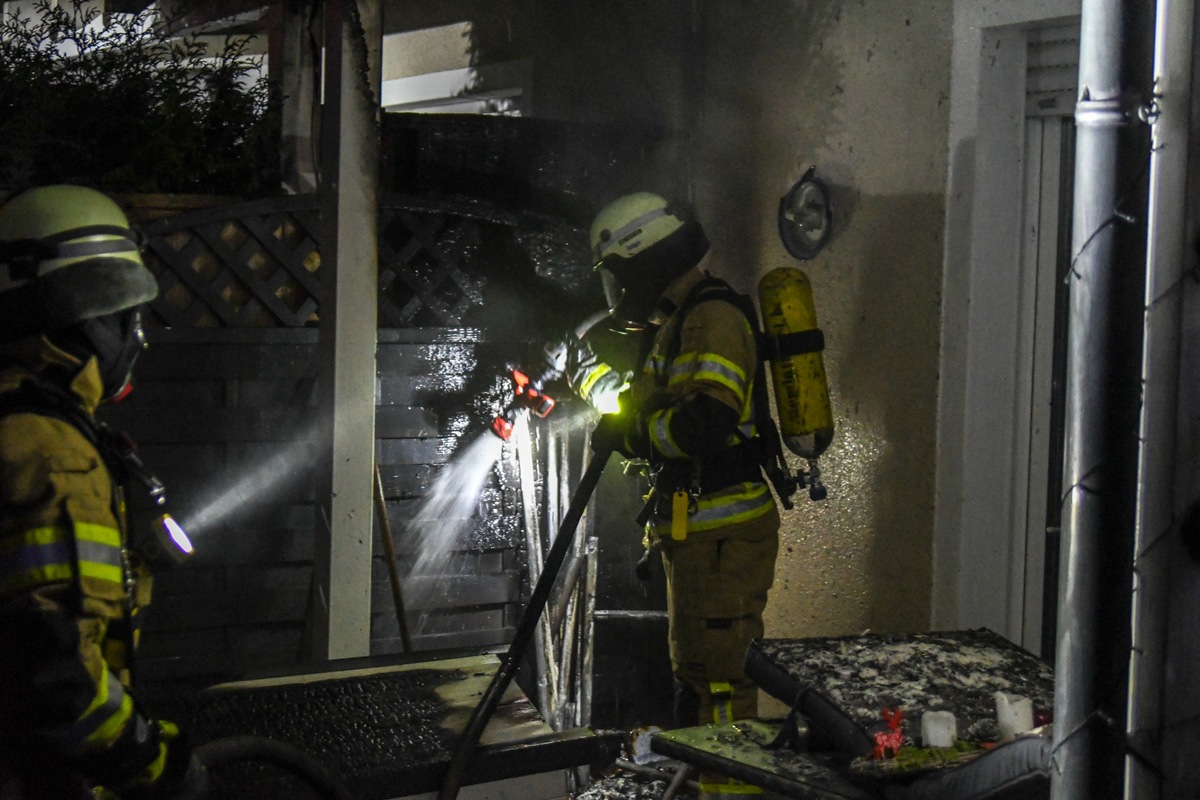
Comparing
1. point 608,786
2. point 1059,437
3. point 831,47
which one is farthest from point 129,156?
point 1059,437

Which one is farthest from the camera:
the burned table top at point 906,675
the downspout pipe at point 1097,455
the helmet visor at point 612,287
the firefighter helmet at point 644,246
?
the helmet visor at point 612,287

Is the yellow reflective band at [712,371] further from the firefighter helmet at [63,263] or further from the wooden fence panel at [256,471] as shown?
the firefighter helmet at [63,263]

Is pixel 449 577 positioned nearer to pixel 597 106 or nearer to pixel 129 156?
pixel 129 156

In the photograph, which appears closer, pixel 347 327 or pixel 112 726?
pixel 112 726

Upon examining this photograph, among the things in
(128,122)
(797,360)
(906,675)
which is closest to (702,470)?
(797,360)

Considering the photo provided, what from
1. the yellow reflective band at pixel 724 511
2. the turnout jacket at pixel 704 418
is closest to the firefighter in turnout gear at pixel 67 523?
the turnout jacket at pixel 704 418

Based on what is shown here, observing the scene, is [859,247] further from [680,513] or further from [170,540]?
[170,540]

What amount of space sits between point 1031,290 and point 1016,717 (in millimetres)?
2312

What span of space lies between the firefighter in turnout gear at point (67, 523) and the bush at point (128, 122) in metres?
2.85

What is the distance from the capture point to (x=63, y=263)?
7.82ft

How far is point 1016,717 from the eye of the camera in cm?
267

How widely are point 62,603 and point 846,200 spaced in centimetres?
383

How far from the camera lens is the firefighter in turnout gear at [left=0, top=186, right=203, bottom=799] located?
2.00 m

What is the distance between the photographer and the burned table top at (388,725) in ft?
9.46
